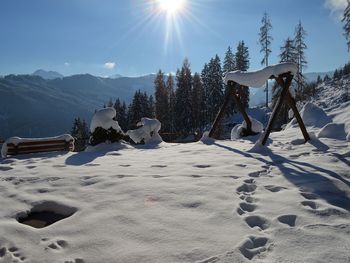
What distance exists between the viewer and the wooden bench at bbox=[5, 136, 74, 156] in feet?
39.2

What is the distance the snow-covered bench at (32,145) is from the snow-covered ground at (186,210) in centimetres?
348

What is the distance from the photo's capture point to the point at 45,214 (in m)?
5.40

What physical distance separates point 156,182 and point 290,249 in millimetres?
3293

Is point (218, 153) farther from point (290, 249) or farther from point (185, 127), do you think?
point (185, 127)

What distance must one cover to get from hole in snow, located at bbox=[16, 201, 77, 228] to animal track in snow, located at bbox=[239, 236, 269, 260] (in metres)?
2.80

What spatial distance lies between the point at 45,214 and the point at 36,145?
7.53 m

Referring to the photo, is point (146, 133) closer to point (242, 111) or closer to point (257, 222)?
point (242, 111)

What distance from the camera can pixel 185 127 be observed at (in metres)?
53.5

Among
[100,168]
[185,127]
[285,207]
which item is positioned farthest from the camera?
[185,127]

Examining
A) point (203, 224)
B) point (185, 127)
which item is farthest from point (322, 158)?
point (185, 127)

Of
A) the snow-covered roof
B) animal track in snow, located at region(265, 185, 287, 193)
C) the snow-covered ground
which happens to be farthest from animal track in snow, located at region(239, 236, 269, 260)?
the snow-covered roof

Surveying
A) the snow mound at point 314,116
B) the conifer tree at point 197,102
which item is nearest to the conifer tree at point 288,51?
the conifer tree at point 197,102

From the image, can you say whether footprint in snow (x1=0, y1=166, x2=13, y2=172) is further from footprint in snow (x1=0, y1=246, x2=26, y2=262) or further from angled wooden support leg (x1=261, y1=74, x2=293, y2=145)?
angled wooden support leg (x1=261, y1=74, x2=293, y2=145)

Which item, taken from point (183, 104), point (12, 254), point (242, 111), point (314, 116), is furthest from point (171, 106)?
point (12, 254)
